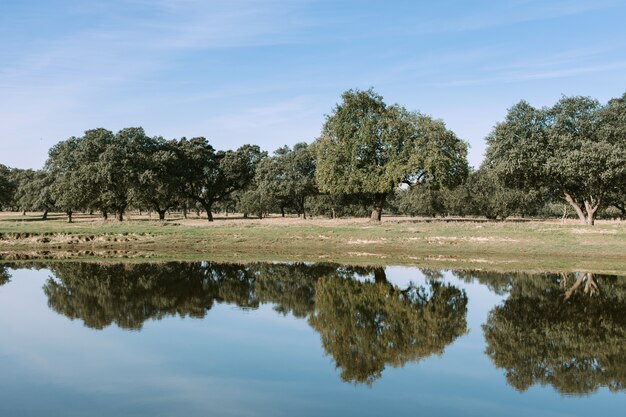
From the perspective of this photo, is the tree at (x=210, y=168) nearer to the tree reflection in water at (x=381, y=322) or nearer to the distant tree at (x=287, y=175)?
the distant tree at (x=287, y=175)

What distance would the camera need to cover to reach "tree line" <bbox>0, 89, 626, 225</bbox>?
5766 cm

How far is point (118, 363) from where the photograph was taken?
46.2 feet

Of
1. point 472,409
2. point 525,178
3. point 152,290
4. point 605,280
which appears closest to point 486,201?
point 525,178

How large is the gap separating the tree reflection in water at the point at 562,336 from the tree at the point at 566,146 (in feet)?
105

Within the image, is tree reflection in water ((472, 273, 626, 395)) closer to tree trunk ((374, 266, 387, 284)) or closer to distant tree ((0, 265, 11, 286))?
tree trunk ((374, 266, 387, 284))

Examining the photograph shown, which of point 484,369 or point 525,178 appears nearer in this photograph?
point 484,369

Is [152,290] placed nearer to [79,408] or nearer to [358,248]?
[79,408]

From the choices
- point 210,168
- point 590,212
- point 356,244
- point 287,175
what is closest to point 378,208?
point 356,244

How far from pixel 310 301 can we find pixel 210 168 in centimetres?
7217

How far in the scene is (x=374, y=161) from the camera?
6378cm

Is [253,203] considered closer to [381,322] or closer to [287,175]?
[287,175]

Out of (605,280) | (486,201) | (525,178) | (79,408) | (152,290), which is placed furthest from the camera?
(486,201)

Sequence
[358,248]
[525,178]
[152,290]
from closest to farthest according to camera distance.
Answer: [152,290] → [358,248] → [525,178]

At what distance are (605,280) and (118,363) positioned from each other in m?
24.7
